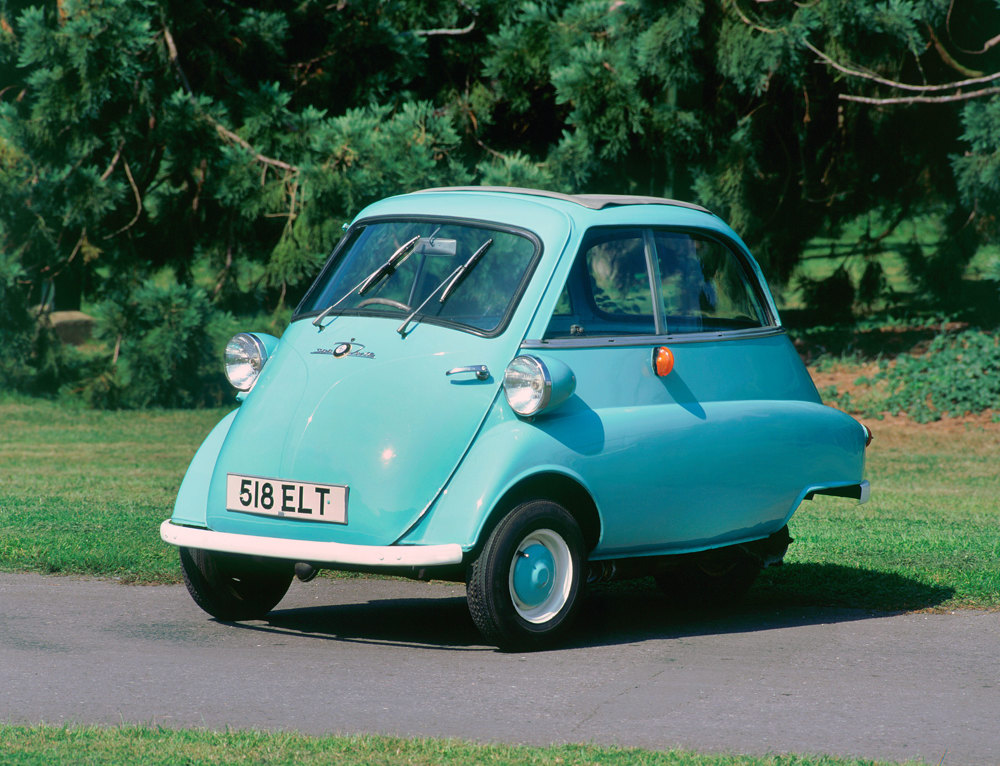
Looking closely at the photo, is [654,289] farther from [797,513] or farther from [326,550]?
[797,513]

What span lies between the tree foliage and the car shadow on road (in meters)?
7.51

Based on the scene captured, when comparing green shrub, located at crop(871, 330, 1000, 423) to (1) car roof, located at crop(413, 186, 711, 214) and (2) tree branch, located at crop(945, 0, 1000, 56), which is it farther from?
(1) car roof, located at crop(413, 186, 711, 214)

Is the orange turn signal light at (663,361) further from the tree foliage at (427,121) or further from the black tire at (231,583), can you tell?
the tree foliage at (427,121)

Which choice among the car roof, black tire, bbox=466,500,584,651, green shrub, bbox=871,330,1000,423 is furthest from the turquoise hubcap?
green shrub, bbox=871,330,1000,423

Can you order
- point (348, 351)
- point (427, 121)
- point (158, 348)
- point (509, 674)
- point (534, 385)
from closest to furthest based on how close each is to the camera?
point (509, 674), point (534, 385), point (348, 351), point (427, 121), point (158, 348)

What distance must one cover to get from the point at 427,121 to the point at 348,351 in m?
9.22

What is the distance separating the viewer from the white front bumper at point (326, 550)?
5754 millimetres

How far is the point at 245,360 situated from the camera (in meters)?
6.90

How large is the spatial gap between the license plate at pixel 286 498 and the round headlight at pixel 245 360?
743 mm

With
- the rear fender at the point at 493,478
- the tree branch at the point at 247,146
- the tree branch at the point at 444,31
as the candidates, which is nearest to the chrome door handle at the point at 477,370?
the rear fender at the point at 493,478

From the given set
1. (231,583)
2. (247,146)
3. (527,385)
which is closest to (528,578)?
(527,385)

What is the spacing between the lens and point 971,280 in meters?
21.1

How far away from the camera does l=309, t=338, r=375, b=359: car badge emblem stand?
20.6 ft

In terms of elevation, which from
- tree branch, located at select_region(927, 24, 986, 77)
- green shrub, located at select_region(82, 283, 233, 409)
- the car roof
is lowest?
green shrub, located at select_region(82, 283, 233, 409)
